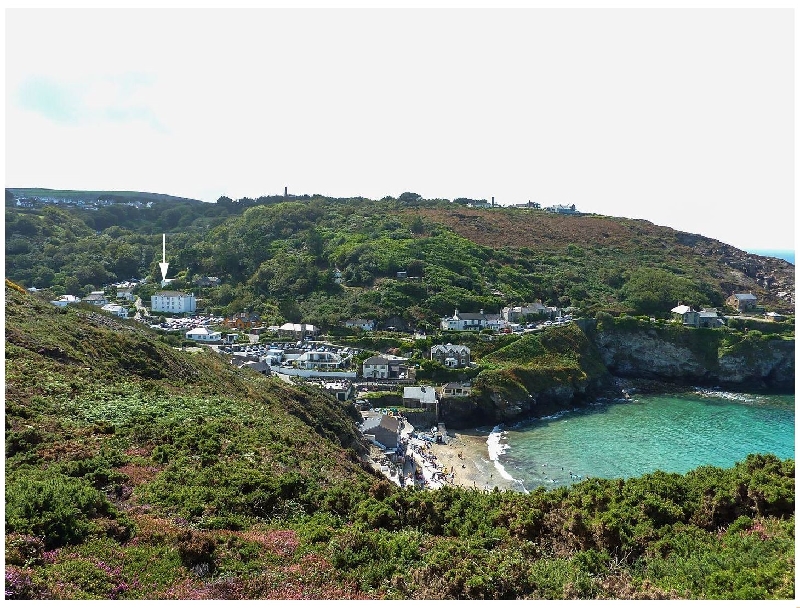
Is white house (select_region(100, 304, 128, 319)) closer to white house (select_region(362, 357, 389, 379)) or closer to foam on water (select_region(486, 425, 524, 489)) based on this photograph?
white house (select_region(362, 357, 389, 379))

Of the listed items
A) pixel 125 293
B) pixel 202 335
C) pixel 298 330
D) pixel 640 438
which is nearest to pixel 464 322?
pixel 298 330

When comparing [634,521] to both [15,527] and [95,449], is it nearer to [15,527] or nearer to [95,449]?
[15,527]

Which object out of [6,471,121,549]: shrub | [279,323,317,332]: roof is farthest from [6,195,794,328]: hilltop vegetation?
[6,471,121,549]: shrub

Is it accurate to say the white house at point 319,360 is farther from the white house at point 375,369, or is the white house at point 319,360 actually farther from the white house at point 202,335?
the white house at point 202,335

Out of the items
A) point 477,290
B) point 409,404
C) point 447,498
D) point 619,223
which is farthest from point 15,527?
point 619,223

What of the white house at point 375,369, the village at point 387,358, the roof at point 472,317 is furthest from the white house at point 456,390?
the roof at point 472,317

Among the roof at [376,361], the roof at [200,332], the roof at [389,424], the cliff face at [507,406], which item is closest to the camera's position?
the roof at [389,424]
